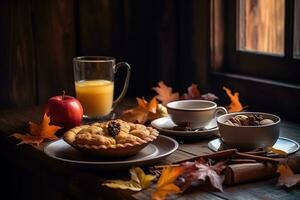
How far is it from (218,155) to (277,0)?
65 cm

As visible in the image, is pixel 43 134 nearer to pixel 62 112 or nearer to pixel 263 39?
pixel 62 112

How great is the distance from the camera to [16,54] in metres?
1.77

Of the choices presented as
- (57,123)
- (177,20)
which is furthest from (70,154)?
(177,20)

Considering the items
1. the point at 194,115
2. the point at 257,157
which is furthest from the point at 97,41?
the point at 257,157

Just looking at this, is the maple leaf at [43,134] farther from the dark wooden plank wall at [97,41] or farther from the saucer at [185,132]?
the dark wooden plank wall at [97,41]

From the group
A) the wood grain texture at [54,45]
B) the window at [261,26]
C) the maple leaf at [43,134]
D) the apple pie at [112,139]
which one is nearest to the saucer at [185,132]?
the apple pie at [112,139]

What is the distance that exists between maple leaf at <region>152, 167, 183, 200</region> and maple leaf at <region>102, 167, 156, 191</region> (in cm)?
3

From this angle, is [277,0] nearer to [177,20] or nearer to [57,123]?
[177,20]

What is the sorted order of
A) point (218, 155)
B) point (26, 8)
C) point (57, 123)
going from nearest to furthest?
1. point (218, 155)
2. point (57, 123)
3. point (26, 8)

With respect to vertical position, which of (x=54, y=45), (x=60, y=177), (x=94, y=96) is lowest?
(x=60, y=177)

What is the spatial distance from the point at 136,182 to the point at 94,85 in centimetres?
57

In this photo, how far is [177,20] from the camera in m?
1.92

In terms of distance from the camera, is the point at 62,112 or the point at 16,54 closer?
the point at 62,112

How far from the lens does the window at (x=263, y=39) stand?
5.20 ft
